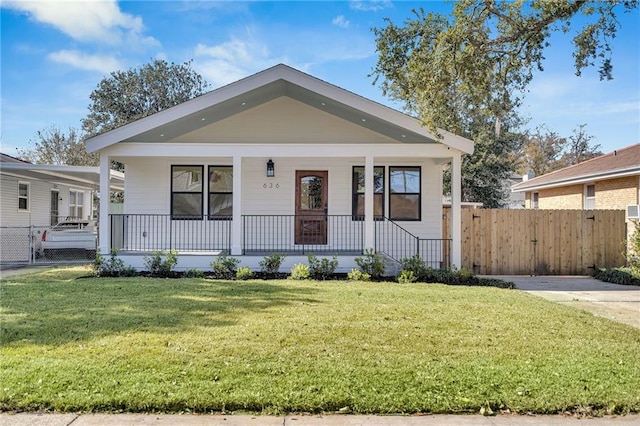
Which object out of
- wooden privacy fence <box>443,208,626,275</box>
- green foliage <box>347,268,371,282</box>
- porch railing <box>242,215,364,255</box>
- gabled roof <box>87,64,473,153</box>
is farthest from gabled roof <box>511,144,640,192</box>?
green foliage <box>347,268,371,282</box>

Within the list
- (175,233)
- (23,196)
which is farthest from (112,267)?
(23,196)

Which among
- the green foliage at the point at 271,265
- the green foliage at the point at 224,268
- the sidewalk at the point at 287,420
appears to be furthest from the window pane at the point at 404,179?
the sidewalk at the point at 287,420

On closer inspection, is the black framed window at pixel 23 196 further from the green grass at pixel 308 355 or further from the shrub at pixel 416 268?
the shrub at pixel 416 268

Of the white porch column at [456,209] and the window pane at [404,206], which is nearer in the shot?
the white porch column at [456,209]

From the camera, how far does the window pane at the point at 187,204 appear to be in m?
12.3

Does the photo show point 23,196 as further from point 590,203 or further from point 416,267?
point 590,203

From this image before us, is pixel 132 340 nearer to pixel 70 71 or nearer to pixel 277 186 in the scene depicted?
pixel 277 186

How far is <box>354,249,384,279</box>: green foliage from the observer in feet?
33.6

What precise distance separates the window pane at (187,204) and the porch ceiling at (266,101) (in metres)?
1.66

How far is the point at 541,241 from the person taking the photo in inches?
479

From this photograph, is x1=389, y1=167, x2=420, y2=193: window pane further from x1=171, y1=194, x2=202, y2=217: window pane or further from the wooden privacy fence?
x1=171, y1=194, x2=202, y2=217: window pane

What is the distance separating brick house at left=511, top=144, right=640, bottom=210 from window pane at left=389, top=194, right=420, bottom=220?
6.16m

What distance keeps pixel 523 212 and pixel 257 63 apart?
8742 mm

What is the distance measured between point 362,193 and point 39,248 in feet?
37.8
